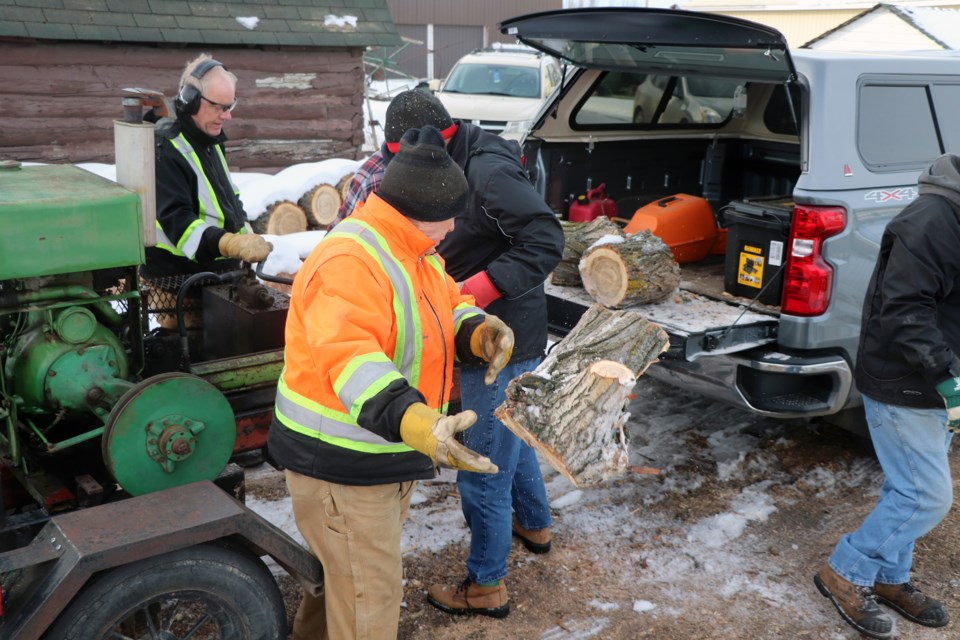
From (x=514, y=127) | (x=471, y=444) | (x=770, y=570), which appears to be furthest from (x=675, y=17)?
(x=514, y=127)

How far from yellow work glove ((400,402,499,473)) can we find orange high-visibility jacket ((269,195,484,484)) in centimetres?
5

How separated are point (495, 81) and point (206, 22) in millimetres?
6270

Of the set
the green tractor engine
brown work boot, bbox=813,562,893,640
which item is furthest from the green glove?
the green tractor engine

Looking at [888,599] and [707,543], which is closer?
[888,599]

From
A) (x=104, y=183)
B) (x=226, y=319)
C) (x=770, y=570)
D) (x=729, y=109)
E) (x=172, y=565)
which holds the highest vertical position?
(x=729, y=109)

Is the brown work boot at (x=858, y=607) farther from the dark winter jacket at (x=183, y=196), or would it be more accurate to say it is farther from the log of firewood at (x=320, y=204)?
the log of firewood at (x=320, y=204)

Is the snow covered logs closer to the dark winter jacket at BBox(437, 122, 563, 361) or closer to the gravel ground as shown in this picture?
the gravel ground

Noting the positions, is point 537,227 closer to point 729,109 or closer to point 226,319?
point 226,319

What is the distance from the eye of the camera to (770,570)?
4020 mm

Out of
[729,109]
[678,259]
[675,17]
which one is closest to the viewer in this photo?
[675,17]

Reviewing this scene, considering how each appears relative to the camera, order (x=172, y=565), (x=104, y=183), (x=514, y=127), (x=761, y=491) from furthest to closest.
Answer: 1. (x=514, y=127)
2. (x=761, y=491)
3. (x=104, y=183)
4. (x=172, y=565)

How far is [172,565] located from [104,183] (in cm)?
149

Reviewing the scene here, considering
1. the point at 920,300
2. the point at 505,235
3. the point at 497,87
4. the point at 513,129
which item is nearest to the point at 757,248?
the point at 920,300

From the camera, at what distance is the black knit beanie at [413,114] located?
3.36 metres
